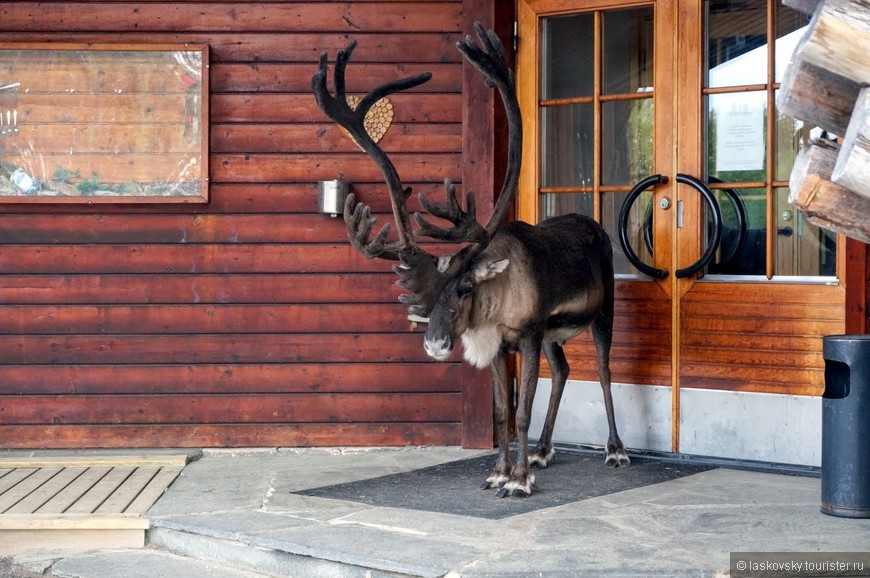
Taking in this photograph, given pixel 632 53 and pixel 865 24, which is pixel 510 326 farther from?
pixel 865 24

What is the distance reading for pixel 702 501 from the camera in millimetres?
4715

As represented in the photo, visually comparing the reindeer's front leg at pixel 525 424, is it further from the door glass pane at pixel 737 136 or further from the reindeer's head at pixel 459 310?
the door glass pane at pixel 737 136

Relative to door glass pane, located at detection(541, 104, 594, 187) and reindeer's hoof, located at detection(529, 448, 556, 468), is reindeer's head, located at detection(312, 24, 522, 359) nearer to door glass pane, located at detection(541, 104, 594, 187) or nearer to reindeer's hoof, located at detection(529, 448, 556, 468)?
reindeer's hoof, located at detection(529, 448, 556, 468)

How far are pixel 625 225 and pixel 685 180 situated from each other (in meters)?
0.40

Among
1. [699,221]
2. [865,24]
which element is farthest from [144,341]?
[865,24]

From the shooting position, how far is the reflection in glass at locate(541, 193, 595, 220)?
6113mm

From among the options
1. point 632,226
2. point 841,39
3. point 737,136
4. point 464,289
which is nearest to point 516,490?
point 464,289

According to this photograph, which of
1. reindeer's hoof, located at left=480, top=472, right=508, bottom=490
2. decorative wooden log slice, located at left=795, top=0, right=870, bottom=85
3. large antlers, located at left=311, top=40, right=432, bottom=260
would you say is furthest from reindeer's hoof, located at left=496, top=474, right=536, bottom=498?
decorative wooden log slice, located at left=795, top=0, right=870, bottom=85

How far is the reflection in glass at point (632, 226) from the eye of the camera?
5.91 metres

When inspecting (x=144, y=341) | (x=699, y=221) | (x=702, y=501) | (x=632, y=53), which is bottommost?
(x=702, y=501)

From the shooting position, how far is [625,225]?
19.2 ft

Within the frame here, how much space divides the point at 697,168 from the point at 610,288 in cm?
77

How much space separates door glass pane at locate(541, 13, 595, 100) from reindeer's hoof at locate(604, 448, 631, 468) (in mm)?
1948

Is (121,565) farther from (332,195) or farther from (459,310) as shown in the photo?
(332,195)
